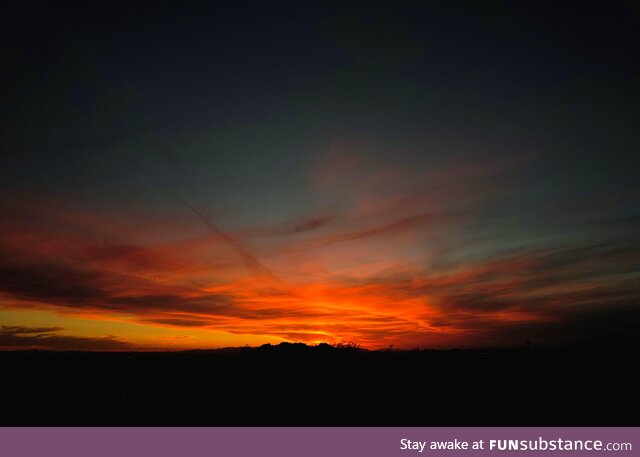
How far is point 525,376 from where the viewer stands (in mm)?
21688

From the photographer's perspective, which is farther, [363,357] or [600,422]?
[363,357]

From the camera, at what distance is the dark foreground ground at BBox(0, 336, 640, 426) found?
697 inches

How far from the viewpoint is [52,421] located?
18.5m

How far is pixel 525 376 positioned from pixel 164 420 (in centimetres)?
1847

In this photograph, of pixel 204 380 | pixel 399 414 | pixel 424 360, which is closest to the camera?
pixel 399 414

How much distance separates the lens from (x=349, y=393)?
2058 cm

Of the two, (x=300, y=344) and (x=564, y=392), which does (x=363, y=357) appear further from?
(x=564, y=392)

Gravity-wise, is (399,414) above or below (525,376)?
below

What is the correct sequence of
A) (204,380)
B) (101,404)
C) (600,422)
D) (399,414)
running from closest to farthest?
1. (600,422)
2. (399,414)
3. (101,404)
4. (204,380)

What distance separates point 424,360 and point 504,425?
11717 mm

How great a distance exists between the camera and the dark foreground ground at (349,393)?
1770 centimetres

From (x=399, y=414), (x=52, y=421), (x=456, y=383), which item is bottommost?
(x=52, y=421)

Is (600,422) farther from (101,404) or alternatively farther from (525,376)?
(101,404)

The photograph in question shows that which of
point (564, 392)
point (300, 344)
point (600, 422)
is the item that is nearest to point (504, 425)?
point (600, 422)
